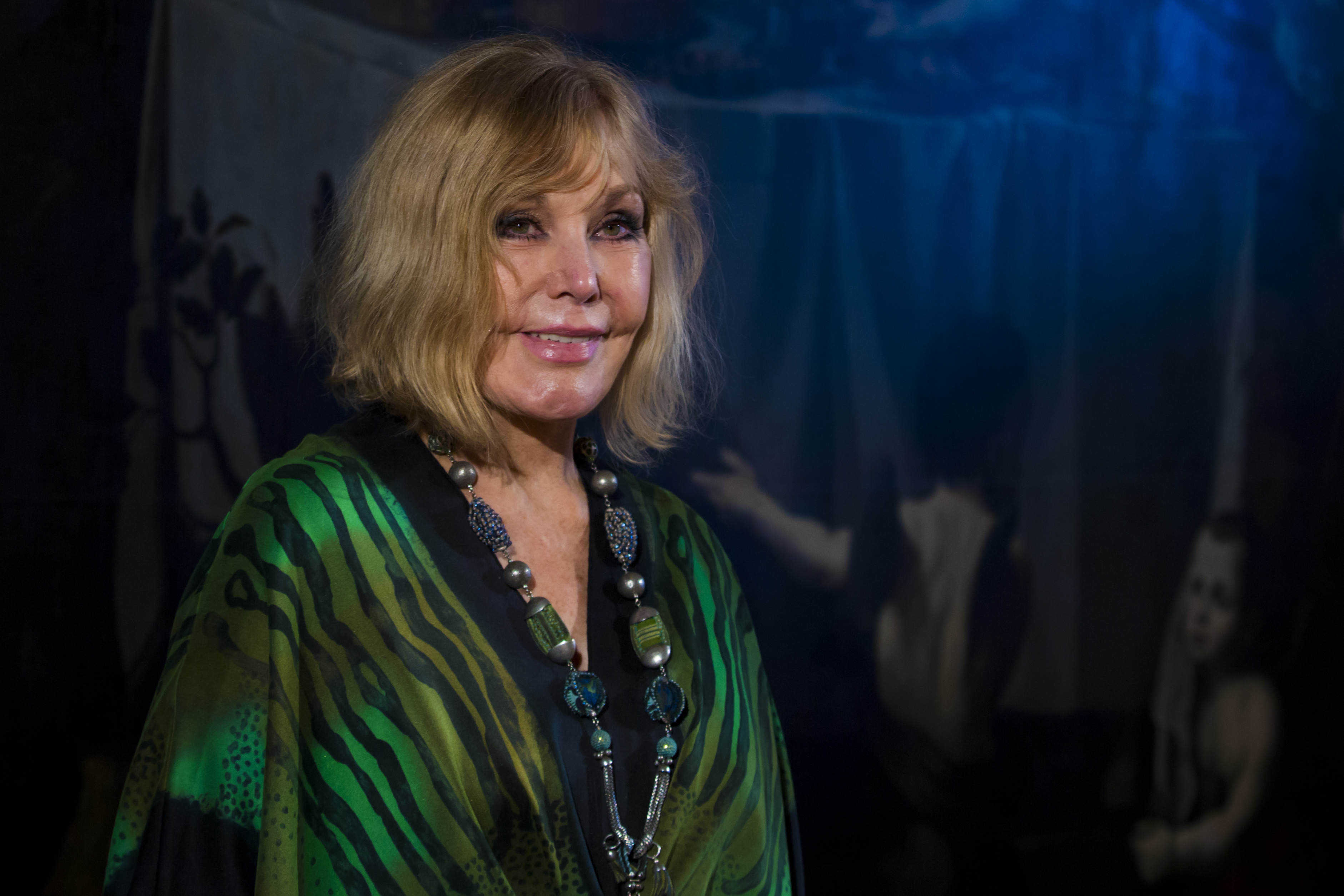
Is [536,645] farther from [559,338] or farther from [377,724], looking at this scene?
[559,338]

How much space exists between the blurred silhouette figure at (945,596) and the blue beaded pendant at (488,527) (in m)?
1.44

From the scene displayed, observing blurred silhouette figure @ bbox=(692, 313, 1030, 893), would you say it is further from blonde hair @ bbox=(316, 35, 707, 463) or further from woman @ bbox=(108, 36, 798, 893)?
blonde hair @ bbox=(316, 35, 707, 463)

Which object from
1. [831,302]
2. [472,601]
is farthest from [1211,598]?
[472,601]

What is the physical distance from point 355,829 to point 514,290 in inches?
20.1

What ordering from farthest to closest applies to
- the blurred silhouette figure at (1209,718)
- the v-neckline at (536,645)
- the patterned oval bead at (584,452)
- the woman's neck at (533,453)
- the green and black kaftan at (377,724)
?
the blurred silhouette figure at (1209,718)
the patterned oval bead at (584,452)
the woman's neck at (533,453)
the v-neckline at (536,645)
the green and black kaftan at (377,724)

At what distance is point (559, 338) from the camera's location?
1.14 meters

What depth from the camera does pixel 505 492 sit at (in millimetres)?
1209

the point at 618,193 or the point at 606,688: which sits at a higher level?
the point at 618,193

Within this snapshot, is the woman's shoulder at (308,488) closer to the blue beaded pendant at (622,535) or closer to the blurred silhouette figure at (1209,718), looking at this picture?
the blue beaded pendant at (622,535)

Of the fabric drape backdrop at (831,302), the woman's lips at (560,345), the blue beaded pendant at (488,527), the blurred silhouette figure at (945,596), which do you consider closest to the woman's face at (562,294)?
the woman's lips at (560,345)

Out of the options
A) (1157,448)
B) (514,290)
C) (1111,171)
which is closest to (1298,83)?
(1111,171)

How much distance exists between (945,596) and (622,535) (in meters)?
1.55

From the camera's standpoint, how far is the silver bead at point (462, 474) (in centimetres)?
116

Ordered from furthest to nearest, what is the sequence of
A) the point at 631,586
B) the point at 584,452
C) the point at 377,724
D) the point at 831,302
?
the point at 831,302
the point at 584,452
the point at 631,586
the point at 377,724
